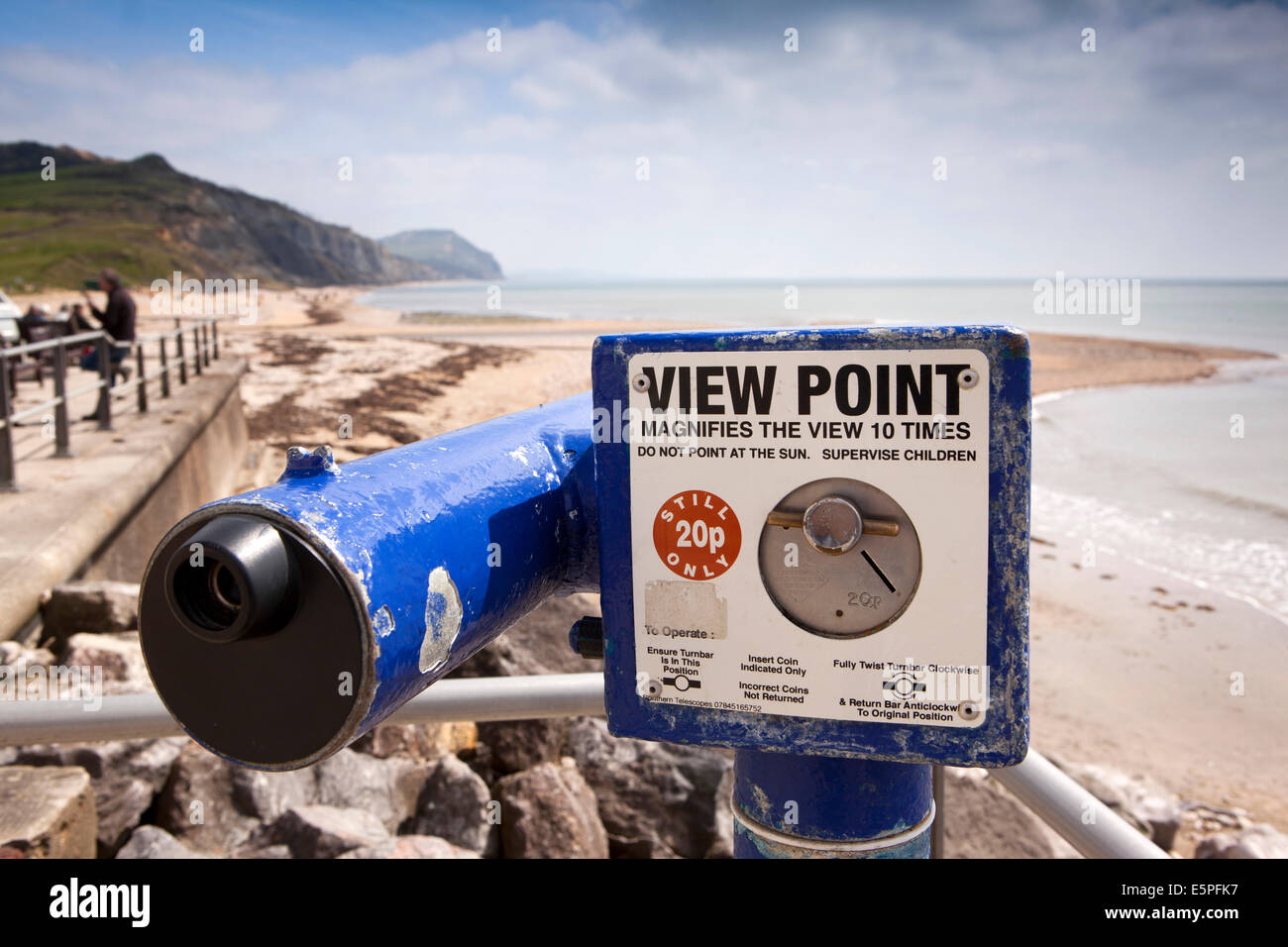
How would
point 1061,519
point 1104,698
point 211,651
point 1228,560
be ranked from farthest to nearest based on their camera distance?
point 1061,519 < point 1228,560 < point 1104,698 < point 211,651

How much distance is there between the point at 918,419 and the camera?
0.97 m

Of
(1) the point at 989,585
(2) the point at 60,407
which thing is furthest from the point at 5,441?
(1) the point at 989,585

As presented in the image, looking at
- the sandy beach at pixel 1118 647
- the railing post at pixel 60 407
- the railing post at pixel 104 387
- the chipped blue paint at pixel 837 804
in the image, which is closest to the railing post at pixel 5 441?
the railing post at pixel 60 407

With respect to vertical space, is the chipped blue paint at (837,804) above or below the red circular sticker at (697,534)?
below

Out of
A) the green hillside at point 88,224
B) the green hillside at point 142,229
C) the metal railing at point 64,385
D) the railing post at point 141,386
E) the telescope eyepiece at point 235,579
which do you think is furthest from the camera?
the green hillside at point 142,229

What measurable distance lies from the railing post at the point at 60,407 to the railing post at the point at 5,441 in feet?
2.37

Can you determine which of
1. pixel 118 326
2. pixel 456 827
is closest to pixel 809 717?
pixel 456 827

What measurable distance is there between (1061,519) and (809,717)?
387 inches

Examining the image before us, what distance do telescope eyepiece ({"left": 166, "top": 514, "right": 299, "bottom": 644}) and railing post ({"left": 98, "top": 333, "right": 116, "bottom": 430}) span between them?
24.0 ft

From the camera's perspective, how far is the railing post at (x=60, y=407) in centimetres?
614

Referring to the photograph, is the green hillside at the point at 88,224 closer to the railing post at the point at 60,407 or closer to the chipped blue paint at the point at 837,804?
the railing post at the point at 60,407

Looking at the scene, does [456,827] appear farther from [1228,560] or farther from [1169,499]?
[1169,499]

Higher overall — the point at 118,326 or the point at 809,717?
the point at 118,326

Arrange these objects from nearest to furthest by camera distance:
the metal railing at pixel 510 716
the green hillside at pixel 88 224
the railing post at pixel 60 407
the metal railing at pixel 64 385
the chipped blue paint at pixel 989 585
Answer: the chipped blue paint at pixel 989 585
the metal railing at pixel 510 716
the metal railing at pixel 64 385
the railing post at pixel 60 407
the green hillside at pixel 88 224
